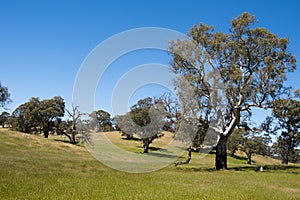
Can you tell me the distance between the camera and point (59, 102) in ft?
298

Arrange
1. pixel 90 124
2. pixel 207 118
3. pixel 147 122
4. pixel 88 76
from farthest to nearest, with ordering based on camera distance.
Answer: pixel 90 124 → pixel 147 122 → pixel 207 118 → pixel 88 76

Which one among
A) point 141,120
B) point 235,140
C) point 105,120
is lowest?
point 235,140

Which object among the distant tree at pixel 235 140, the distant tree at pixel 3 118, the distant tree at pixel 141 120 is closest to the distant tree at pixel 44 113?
the distant tree at pixel 141 120

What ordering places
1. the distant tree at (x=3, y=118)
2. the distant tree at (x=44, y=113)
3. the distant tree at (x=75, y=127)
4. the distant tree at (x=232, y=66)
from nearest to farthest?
the distant tree at (x=232, y=66) → the distant tree at (x=75, y=127) → the distant tree at (x=44, y=113) → the distant tree at (x=3, y=118)

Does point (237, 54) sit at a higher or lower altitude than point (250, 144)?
higher

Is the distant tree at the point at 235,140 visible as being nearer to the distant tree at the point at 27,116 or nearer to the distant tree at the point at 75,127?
the distant tree at the point at 75,127

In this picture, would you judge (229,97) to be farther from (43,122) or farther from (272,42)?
(43,122)

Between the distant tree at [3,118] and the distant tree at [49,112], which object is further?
the distant tree at [3,118]

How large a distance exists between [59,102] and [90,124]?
59.6ft

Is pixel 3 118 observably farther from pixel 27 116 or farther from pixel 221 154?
pixel 221 154

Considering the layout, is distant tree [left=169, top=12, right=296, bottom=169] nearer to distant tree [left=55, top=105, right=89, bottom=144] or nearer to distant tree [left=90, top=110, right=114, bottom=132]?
distant tree [left=55, top=105, right=89, bottom=144]

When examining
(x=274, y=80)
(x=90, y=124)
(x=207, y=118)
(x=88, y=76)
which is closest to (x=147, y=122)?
(x=90, y=124)

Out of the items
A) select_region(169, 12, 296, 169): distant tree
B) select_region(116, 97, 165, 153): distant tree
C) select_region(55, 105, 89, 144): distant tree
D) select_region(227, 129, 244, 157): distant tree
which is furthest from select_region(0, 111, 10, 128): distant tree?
select_region(169, 12, 296, 169): distant tree

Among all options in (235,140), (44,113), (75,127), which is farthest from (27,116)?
(235,140)
